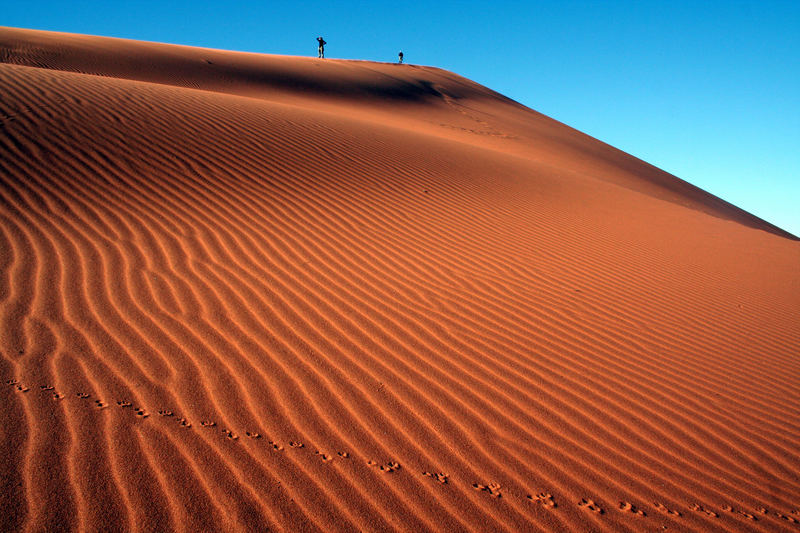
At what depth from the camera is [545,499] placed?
237 centimetres

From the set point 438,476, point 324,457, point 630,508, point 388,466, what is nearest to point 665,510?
point 630,508

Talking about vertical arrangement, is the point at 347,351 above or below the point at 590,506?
above

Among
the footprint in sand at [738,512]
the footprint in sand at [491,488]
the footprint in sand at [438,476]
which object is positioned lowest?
the footprint in sand at [738,512]

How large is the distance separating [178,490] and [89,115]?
24.3 ft

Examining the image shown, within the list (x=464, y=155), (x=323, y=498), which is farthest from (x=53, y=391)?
(x=464, y=155)

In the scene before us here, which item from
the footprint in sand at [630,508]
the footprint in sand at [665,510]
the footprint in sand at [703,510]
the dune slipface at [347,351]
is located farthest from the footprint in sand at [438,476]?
the footprint in sand at [703,510]

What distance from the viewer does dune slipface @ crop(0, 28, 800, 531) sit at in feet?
7.32

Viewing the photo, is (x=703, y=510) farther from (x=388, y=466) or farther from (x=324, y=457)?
(x=324, y=457)

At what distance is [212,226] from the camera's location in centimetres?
518

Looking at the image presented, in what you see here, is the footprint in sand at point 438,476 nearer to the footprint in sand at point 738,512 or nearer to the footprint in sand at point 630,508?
the footprint in sand at point 630,508

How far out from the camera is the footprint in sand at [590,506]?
2.34 meters

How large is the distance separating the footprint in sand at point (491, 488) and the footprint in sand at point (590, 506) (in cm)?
40

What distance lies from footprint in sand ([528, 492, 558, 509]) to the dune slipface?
0.02 meters

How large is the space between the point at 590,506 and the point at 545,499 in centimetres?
22
